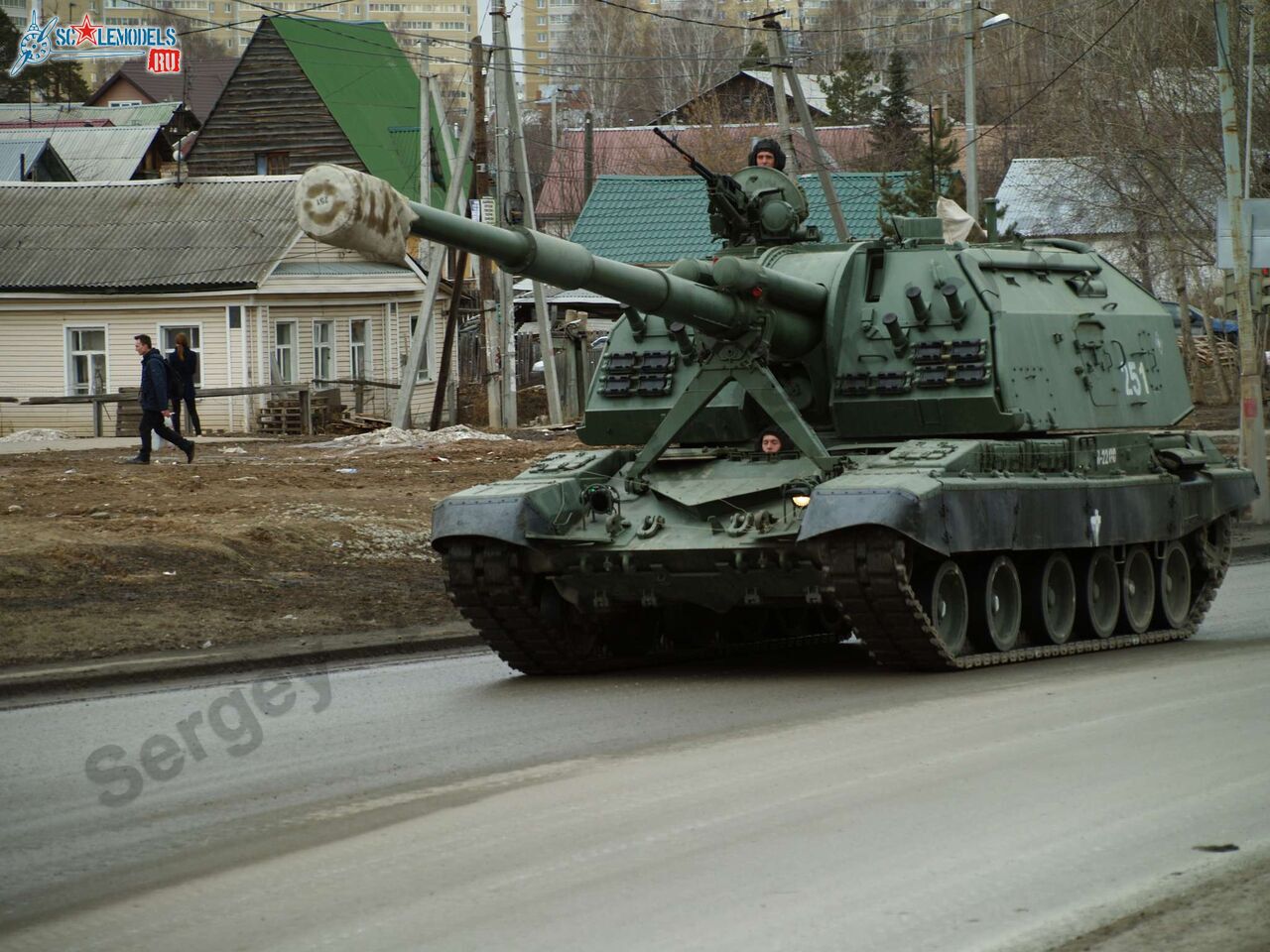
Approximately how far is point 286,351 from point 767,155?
82.1 ft

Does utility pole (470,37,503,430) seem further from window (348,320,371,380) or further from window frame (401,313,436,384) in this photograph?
window frame (401,313,436,384)

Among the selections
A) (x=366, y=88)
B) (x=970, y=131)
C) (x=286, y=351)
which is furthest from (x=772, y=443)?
(x=366, y=88)

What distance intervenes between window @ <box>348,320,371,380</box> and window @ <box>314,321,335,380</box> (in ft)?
2.70

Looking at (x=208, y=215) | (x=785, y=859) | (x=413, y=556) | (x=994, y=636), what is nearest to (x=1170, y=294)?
(x=208, y=215)

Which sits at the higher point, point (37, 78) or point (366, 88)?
point (37, 78)

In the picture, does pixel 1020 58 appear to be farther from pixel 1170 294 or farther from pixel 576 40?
pixel 576 40

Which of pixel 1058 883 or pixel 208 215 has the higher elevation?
pixel 208 215

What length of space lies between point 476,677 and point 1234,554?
1090 centimetres

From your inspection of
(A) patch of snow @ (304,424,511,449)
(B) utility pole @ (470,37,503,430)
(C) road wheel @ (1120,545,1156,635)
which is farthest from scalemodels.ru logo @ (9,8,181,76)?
(C) road wheel @ (1120,545,1156,635)

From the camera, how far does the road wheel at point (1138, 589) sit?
13648 mm

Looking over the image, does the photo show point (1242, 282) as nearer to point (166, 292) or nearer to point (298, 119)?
point (166, 292)

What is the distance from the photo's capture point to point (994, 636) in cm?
1210

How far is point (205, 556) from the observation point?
15727 mm

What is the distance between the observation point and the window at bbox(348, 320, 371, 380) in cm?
3997
